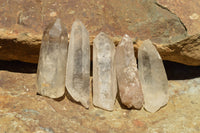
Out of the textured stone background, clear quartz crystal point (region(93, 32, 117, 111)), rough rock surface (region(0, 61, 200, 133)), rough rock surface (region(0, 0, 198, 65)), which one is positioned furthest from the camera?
rough rock surface (region(0, 0, 198, 65))

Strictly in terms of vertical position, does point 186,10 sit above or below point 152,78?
above

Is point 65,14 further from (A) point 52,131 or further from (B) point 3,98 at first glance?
(A) point 52,131

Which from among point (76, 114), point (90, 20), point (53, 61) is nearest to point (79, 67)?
point (53, 61)

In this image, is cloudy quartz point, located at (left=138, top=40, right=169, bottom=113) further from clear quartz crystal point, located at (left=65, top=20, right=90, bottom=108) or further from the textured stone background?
clear quartz crystal point, located at (left=65, top=20, right=90, bottom=108)

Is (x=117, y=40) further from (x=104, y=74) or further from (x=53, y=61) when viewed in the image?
(x=53, y=61)

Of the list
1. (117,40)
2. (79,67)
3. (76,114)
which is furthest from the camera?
(117,40)

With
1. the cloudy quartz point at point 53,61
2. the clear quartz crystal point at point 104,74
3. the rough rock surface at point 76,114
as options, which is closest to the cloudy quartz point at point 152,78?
the rough rock surface at point 76,114

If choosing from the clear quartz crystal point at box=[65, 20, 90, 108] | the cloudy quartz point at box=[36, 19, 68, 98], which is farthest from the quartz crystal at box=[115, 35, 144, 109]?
the cloudy quartz point at box=[36, 19, 68, 98]

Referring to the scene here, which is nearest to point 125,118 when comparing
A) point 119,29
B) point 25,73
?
point 119,29
